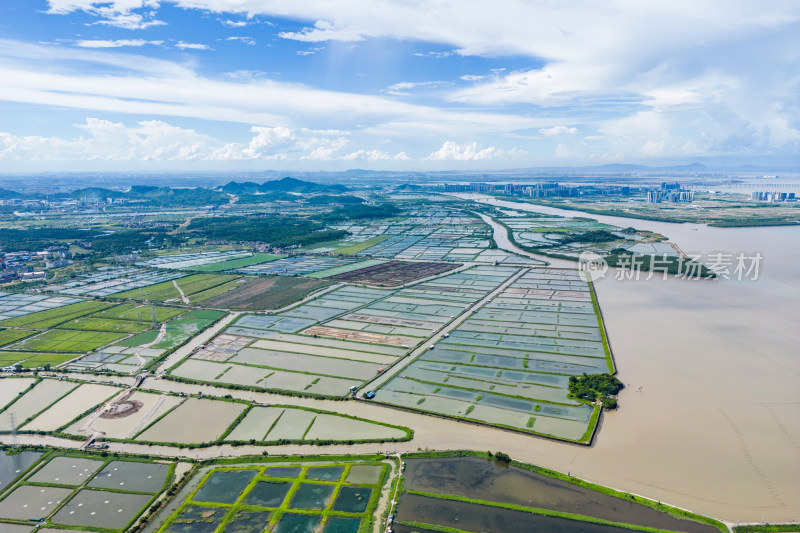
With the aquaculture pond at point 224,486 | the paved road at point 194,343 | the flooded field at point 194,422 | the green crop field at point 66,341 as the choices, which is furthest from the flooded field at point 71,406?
the aquaculture pond at point 224,486

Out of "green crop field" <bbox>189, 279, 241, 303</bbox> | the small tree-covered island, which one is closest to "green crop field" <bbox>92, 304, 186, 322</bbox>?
"green crop field" <bbox>189, 279, 241, 303</bbox>

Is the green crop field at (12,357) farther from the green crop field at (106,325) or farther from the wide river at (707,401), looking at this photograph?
the wide river at (707,401)

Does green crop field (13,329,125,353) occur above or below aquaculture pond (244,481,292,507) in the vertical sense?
above

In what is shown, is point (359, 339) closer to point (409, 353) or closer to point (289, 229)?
point (409, 353)

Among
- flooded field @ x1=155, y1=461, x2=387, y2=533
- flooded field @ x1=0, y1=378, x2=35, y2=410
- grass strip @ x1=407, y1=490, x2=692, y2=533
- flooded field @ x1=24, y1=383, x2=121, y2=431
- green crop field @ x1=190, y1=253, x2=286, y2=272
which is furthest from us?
green crop field @ x1=190, y1=253, x2=286, y2=272

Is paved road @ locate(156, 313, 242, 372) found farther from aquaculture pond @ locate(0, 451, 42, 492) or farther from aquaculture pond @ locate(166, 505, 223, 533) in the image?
aquaculture pond @ locate(166, 505, 223, 533)

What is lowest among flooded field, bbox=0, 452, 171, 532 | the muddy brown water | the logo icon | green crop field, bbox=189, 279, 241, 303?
flooded field, bbox=0, 452, 171, 532

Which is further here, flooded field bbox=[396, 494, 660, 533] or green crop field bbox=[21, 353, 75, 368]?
green crop field bbox=[21, 353, 75, 368]

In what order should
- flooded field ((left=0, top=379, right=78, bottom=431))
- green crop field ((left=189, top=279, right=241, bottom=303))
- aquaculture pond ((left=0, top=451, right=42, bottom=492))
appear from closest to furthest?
aquaculture pond ((left=0, top=451, right=42, bottom=492)) → flooded field ((left=0, top=379, right=78, bottom=431)) → green crop field ((left=189, top=279, right=241, bottom=303))
